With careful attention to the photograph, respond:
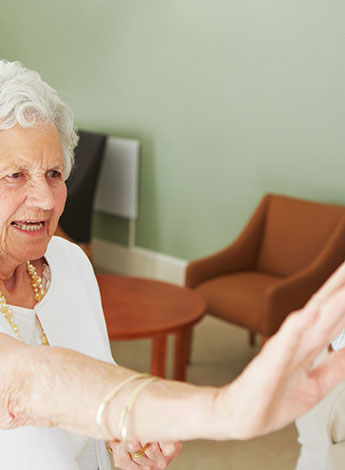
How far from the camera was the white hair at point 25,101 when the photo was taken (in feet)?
3.91

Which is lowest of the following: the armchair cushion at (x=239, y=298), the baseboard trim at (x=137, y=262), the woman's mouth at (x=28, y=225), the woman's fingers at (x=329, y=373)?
the baseboard trim at (x=137, y=262)

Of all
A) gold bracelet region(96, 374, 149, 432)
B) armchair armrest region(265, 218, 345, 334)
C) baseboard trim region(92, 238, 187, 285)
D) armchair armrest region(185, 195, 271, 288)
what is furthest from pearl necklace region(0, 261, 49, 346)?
baseboard trim region(92, 238, 187, 285)

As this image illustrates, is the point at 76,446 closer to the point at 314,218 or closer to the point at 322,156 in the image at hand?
the point at 314,218

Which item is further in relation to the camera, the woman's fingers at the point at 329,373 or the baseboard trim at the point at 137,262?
the baseboard trim at the point at 137,262

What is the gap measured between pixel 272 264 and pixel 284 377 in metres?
3.47

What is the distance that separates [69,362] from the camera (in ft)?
2.95

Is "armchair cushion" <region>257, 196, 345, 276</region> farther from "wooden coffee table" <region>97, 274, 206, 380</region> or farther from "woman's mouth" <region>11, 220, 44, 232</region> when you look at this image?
"woman's mouth" <region>11, 220, 44, 232</region>

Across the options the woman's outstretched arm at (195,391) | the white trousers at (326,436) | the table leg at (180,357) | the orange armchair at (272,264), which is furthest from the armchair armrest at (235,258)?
the woman's outstretched arm at (195,391)

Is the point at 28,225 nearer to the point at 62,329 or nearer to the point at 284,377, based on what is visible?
the point at 62,329

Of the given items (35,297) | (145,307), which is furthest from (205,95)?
(35,297)

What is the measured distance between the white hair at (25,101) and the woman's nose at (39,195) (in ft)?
0.37

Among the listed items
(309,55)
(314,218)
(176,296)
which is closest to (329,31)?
(309,55)

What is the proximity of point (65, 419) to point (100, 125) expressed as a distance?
516cm

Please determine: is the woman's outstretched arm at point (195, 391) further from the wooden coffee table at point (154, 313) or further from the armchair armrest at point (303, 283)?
the armchair armrest at point (303, 283)
